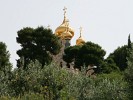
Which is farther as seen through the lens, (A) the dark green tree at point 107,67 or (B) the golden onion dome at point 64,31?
(B) the golden onion dome at point 64,31

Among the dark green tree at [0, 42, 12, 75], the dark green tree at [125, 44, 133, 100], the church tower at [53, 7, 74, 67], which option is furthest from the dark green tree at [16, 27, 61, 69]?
the dark green tree at [125, 44, 133, 100]

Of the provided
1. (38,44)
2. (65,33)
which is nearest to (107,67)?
(38,44)

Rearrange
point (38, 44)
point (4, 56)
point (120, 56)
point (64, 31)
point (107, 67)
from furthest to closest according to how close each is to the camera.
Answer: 1. point (64, 31)
2. point (120, 56)
3. point (107, 67)
4. point (38, 44)
5. point (4, 56)

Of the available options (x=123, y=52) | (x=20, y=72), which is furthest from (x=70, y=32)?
(x=20, y=72)

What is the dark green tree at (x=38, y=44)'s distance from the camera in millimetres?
48434

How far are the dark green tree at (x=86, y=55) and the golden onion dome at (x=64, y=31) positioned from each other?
8817mm

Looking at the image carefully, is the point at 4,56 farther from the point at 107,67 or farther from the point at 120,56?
the point at 120,56

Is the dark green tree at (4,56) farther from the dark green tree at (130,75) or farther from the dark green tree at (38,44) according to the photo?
the dark green tree at (130,75)

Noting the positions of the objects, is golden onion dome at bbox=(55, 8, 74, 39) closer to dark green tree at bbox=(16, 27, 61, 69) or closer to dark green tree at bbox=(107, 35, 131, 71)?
dark green tree at bbox=(107, 35, 131, 71)

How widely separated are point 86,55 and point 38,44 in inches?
305

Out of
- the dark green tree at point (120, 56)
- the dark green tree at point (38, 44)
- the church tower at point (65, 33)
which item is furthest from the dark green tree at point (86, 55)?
the church tower at point (65, 33)

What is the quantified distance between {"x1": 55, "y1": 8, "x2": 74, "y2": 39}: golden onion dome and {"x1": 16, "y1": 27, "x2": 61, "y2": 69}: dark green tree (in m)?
15.5

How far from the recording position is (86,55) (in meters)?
54.9

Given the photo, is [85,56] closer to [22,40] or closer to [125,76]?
[22,40]
